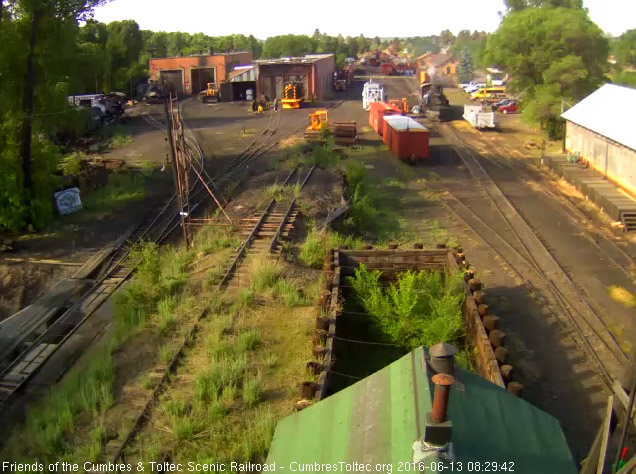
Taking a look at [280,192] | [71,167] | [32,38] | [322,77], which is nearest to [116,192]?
[71,167]

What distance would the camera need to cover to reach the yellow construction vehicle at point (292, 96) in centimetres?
4878

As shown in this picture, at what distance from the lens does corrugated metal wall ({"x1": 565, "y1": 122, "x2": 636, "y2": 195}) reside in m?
21.5

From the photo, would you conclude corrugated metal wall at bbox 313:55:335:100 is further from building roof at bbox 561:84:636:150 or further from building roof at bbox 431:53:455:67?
building roof at bbox 431:53:455:67

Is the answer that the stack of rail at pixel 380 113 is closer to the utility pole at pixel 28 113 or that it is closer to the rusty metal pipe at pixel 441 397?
the utility pole at pixel 28 113

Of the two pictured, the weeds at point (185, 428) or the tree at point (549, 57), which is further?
the tree at point (549, 57)

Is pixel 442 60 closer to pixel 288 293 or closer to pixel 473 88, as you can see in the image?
pixel 473 88

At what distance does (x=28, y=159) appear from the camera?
19953 millimetres

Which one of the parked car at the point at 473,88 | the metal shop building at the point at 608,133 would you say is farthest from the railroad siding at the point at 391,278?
the parked car at the point at 473,88

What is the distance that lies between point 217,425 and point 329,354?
5.80 ft

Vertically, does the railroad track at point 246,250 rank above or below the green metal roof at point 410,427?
below

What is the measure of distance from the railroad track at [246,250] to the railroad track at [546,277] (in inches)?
226

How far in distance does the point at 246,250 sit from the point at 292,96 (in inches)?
1441

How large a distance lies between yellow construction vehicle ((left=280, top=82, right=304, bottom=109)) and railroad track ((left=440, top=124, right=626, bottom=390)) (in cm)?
2693

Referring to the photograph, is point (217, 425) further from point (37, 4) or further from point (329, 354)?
point (37, 4)
